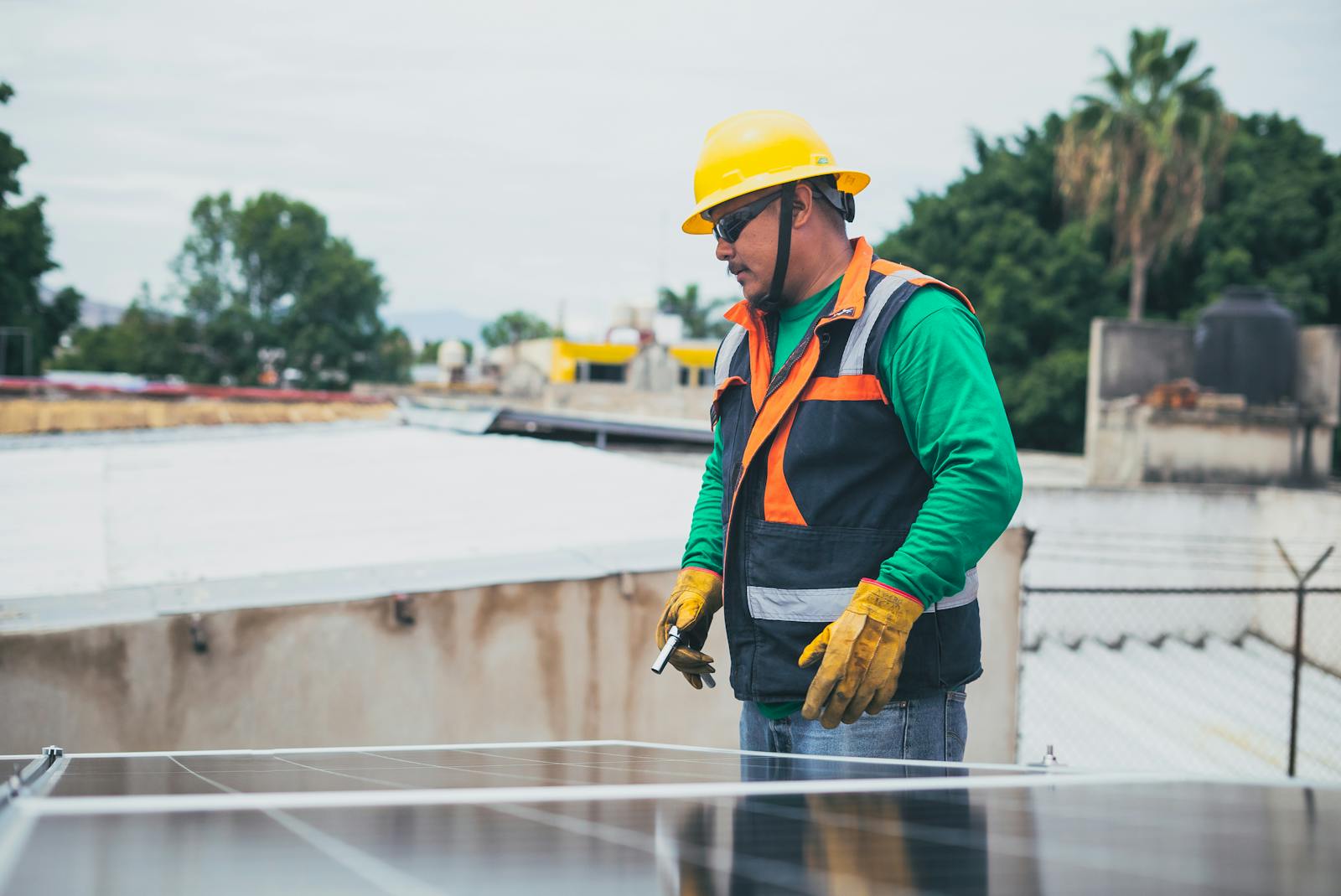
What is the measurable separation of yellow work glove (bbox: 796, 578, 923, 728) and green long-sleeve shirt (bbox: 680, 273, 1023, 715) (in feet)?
0.13

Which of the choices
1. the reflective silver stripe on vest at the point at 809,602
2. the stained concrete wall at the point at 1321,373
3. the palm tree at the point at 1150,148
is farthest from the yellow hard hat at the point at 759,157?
the palm tree at the point at 1150,148

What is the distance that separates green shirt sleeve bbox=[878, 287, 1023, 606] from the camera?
8.15ft

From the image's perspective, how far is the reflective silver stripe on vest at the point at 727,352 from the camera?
3193 millimetres

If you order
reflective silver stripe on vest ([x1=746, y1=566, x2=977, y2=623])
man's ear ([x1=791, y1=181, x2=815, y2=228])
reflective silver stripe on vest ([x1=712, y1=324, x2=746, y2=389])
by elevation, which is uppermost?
man's ear ([x1=791, y1=181, x2=815, y2=228])

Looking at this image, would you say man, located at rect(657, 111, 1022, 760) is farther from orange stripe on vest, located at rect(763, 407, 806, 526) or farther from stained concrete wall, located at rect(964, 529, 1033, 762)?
stained concrete wall, located at rect(964, 529, 1033, 762)

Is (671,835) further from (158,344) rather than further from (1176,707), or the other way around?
(158,344)

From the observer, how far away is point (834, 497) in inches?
108

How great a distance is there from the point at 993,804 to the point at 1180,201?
3698 cm

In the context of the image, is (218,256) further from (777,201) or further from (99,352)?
(777,201)

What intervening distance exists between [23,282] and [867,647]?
1403 inches

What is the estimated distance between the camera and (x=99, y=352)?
278ft

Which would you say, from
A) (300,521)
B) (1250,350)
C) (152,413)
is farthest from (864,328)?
(1250,350)

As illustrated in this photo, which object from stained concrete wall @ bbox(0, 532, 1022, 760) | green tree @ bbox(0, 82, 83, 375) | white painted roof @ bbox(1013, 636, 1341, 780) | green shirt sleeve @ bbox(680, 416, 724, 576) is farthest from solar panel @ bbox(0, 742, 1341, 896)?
green tree @ bbox(0, 82, 83, 375)

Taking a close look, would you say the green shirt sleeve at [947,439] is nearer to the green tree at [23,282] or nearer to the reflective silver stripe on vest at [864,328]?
the reflective silver stripe on vest at [864,328]
